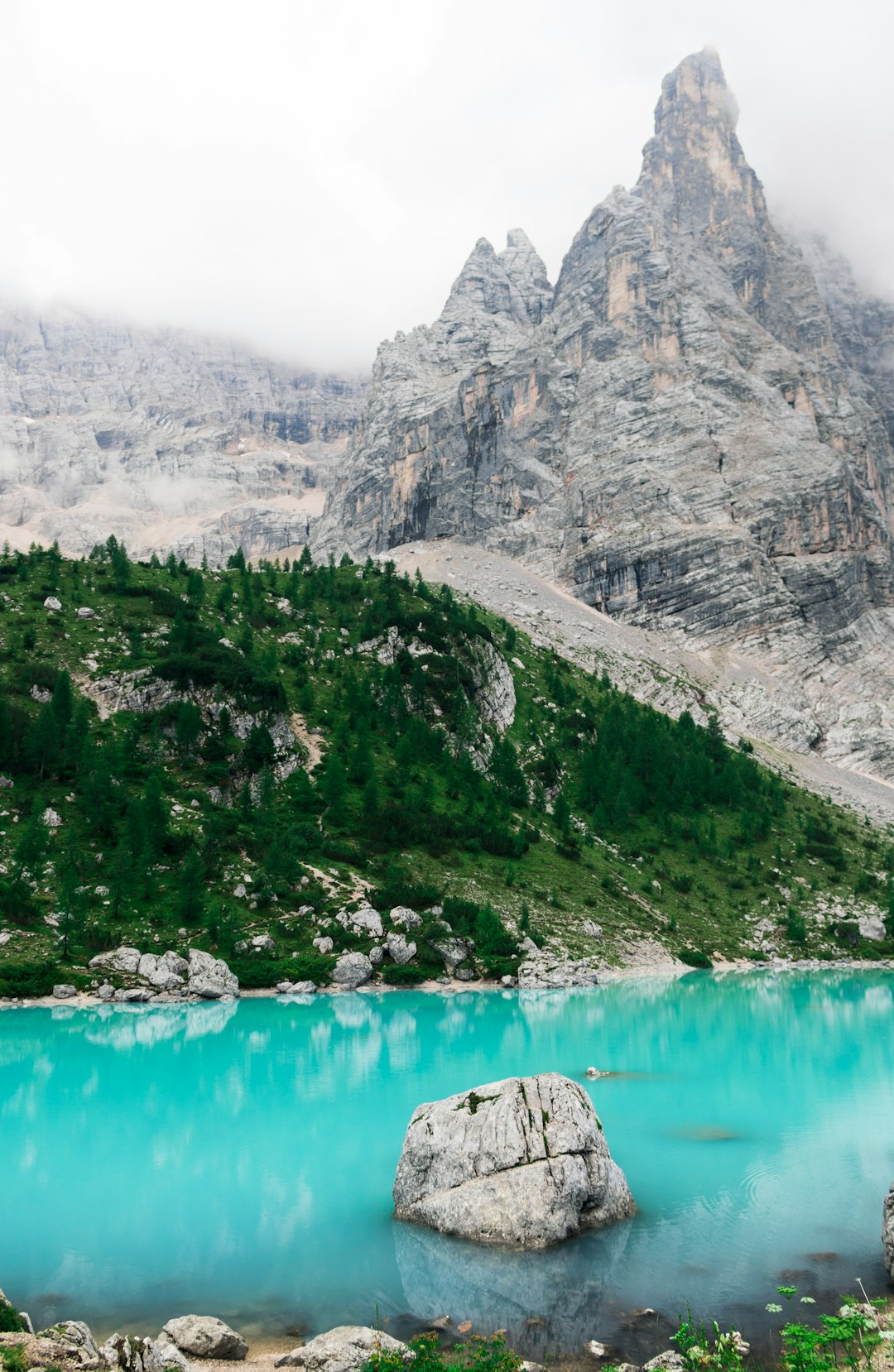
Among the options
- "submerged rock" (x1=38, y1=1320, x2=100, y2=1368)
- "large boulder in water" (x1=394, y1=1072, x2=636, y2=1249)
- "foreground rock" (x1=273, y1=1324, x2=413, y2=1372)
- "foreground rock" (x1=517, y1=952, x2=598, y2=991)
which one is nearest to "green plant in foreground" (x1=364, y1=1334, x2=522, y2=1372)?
"foreground rock" (x1=273, y1=1324, x2=413, y2=1372)

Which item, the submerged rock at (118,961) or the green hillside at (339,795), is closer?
the submerged rock at (118,961)

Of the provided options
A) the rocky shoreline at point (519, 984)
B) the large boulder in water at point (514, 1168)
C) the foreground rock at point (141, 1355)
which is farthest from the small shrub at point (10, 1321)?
the rocky shoreline at point (519, 984)

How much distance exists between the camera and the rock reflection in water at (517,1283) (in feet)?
53.2

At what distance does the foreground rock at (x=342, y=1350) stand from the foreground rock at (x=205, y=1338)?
81cm

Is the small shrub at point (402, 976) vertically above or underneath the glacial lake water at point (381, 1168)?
underneath

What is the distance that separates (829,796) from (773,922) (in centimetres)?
5585

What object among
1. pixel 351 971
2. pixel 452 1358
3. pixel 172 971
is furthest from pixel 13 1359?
pixel 351 971

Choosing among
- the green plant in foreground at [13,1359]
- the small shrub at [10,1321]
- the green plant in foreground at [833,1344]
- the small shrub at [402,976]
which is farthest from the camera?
the small shrub at [402,976]

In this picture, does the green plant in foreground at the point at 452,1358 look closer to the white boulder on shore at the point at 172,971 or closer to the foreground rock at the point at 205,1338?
the foreground rock at the point at 205,1338

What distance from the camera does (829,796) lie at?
445 feet

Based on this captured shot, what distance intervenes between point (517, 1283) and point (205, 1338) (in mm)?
6809

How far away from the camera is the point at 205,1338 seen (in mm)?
14781

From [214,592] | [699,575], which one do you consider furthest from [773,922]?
[699,575]

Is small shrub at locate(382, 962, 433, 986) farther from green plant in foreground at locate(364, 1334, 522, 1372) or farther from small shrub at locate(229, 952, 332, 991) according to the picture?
green plant in foreground at locate(364, 1334, 522, 1372)
